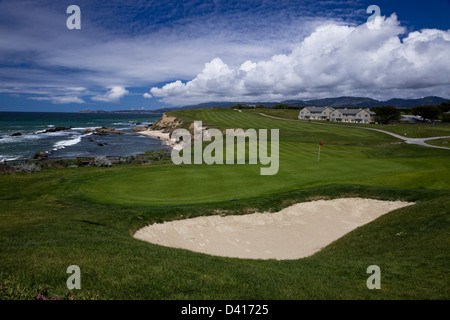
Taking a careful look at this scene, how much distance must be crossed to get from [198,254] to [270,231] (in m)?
6.12

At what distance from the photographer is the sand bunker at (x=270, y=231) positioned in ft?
43.7

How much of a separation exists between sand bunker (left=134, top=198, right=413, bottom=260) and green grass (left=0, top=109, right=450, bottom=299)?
2.52 ft

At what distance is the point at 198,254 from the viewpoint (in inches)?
404

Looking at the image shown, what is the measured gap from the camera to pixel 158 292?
629 centimetres

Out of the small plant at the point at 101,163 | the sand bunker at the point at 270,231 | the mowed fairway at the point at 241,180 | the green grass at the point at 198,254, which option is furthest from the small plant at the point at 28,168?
the sand bunker at the point at 270,231

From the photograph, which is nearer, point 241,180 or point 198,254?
point 198,254

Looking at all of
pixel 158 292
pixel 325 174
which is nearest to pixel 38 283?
pixel 158 292

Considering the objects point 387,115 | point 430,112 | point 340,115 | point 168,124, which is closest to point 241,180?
point 168,124

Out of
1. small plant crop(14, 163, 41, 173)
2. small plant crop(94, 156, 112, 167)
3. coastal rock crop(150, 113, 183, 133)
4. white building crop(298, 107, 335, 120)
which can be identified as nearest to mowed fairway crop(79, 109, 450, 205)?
small plant crop(94, 156, 112, 167)

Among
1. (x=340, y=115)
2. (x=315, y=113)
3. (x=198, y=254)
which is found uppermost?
(x=315, y=113)

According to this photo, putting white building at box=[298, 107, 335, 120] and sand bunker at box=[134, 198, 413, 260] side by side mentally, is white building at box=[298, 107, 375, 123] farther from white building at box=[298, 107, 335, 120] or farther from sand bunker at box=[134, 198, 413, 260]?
sand bunker at box=[134, 198, 413, 260]

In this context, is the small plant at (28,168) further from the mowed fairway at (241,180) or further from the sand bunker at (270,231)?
the sand bunker at (270,231)

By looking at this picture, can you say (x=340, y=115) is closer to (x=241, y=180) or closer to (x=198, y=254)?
(x=241, y=180)
